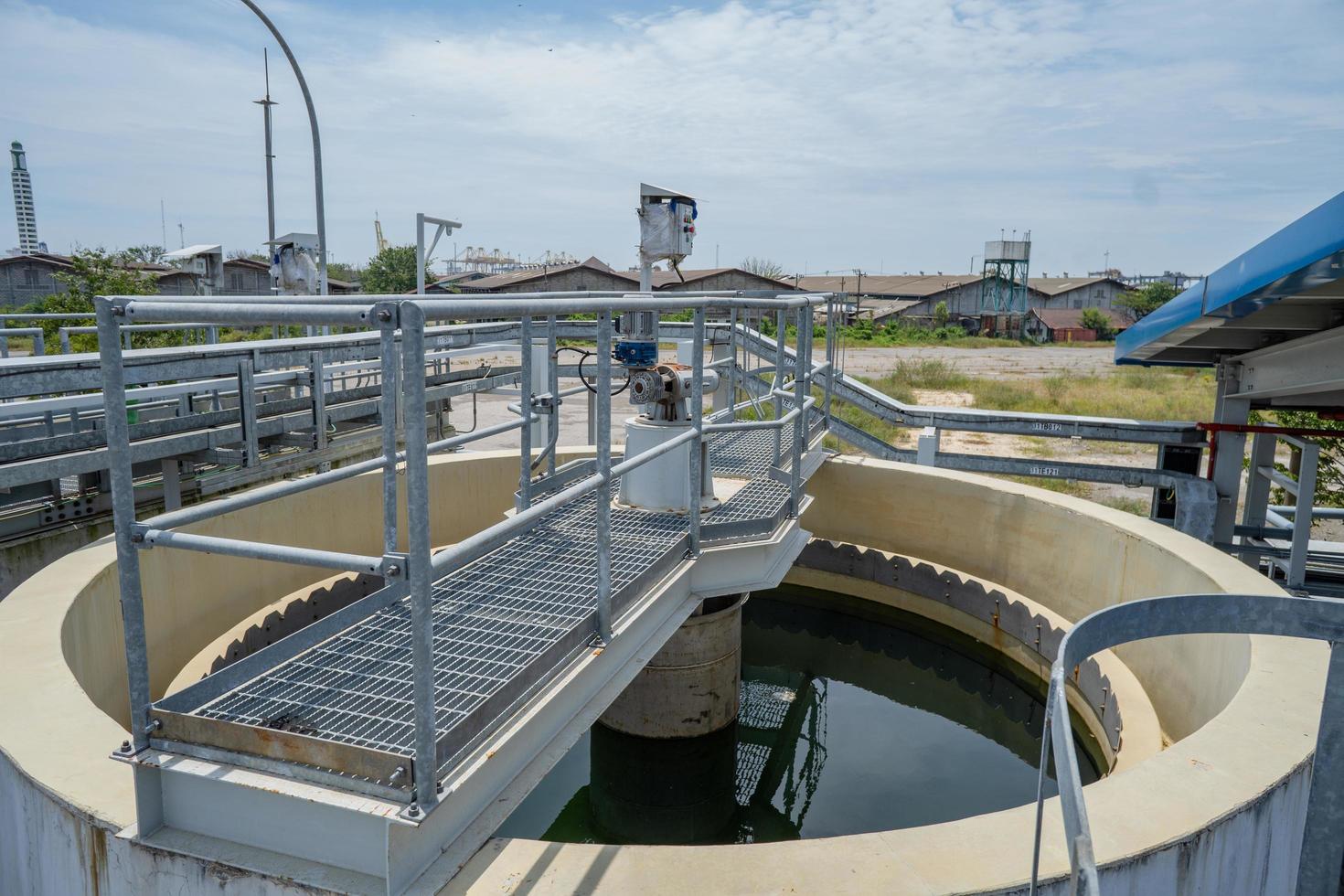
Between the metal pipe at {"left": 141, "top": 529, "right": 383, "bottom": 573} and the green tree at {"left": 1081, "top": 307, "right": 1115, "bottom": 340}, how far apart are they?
4879cm

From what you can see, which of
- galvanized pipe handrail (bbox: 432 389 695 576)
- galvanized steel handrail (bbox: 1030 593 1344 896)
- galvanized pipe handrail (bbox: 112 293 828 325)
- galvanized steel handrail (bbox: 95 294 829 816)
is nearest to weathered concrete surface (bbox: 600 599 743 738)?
galvanized pipe handrail (bbox: 432 389 695 576)

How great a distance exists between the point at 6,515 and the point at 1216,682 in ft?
21.4

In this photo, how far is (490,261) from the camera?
186 ft

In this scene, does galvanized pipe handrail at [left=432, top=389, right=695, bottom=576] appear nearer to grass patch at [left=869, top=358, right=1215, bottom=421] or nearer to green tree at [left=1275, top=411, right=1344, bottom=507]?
green tree at [left=1275, top=411, right=1344, bottom=507]

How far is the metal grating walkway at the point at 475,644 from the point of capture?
2.41 m

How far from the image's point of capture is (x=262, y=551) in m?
2.01

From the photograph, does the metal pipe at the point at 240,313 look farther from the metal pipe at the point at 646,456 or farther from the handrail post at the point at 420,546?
the metal pipe at the point at 646,456

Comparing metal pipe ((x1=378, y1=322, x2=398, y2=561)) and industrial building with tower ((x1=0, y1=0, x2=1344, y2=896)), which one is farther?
metal pipe ((x1=378, y1=322, x2=398, y2=561))

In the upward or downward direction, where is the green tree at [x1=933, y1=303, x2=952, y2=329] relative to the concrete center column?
upward

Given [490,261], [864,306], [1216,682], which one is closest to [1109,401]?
[1216,682]

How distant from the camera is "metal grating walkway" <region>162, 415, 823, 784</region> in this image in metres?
2.41

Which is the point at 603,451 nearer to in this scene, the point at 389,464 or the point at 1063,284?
the point at 389,464

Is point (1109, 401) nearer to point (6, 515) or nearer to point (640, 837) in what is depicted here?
point (640, 837)

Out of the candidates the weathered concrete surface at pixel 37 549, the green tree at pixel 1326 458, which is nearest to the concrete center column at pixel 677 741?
the weathered concrete surface at pixel 37 549
